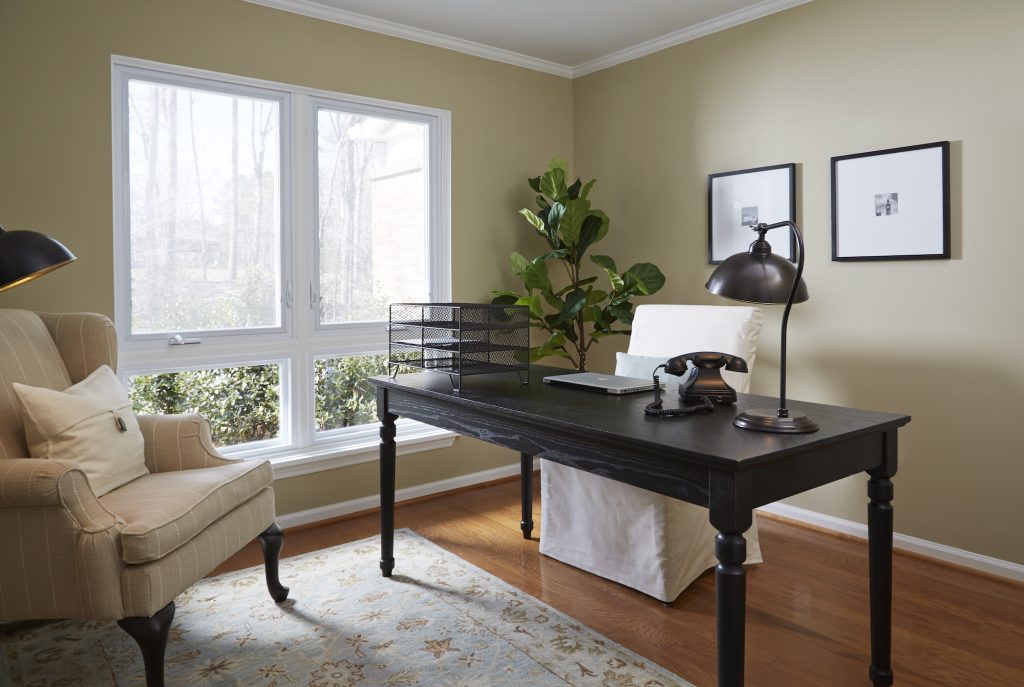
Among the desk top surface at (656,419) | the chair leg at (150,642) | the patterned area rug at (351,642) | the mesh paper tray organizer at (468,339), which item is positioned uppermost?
→ the mesh paper tray organizer at (468,339)

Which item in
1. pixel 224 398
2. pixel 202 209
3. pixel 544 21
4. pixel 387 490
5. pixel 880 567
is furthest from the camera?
pixel 544 21

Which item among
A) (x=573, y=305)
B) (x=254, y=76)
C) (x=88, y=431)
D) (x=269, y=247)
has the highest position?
(x=254, y=76)

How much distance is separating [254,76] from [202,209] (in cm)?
66

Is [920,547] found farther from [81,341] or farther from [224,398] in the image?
[81,341]

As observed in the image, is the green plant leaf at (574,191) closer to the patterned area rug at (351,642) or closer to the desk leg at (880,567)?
the patterned area rug at (351,642)

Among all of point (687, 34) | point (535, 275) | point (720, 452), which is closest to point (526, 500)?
point (535, 275)

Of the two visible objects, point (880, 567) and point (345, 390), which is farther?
point (345, 390)

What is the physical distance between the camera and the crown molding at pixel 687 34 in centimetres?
354

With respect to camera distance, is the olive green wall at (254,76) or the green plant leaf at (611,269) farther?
the green plant leaf at (611,269)

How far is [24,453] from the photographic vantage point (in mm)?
2297

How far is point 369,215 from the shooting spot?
3.87m

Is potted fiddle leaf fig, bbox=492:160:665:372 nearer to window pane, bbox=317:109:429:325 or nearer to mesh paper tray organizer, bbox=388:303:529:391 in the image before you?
window pane, bbox=317:109:429:325

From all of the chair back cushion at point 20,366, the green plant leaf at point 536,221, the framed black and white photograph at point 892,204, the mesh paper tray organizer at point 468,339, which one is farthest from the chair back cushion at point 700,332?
the chair back cushion at point 20,366

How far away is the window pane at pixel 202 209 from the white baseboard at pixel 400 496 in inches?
36.7
